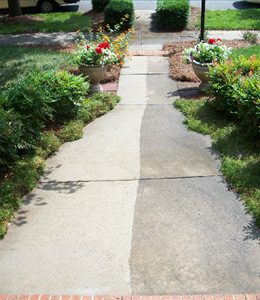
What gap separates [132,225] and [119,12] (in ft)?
37.3

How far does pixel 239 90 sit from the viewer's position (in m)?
8.19

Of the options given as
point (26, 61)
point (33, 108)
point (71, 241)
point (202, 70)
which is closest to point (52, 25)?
point (26, 61)

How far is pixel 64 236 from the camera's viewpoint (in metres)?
5.70

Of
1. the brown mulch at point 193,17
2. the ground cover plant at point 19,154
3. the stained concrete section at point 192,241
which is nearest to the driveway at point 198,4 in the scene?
the brown mulch at point 193,17

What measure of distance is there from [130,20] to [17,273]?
12480 millimetres

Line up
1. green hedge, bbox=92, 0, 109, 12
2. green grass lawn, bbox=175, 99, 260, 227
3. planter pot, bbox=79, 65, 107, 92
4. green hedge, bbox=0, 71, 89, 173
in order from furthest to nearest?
1. green hedge, bbox=92, 0, 109, 12
2. planter pot, bbox=79, 65, 107, 92
3. green hedge, bbox=0, 71, 89, 173
4. green grass lawn, bbox=175, 99, 260, 227

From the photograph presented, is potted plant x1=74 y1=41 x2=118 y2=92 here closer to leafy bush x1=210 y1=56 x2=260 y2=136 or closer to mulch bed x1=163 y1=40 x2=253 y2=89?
mulch bed x1=163 y1=40 x2=253 y2=89

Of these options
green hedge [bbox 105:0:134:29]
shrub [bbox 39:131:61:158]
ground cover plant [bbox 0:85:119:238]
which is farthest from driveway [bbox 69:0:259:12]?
shrub [bbox 39:131:61:158]

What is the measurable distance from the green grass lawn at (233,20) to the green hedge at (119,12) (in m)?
2.71

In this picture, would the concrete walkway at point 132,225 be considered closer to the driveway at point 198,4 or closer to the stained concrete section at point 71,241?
the stained concrete section at point 71,241

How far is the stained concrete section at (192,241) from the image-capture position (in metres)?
4.89

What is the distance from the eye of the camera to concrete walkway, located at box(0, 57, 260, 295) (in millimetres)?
4965

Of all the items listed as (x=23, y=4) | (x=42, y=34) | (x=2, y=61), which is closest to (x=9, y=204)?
(x=2, y=61)

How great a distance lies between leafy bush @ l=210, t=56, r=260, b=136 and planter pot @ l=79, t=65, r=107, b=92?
2.48 m
